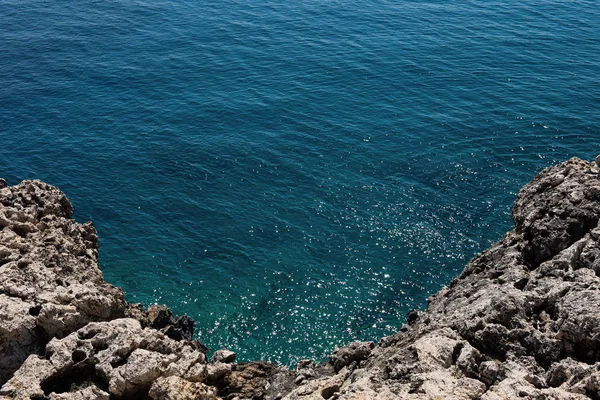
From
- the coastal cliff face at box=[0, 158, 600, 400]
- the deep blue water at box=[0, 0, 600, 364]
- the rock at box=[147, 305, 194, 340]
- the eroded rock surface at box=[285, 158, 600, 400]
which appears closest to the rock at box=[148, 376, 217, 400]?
the coastal cliff face at box=[0, 158, 600, 400]

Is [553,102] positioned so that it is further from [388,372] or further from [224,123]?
[388,372]

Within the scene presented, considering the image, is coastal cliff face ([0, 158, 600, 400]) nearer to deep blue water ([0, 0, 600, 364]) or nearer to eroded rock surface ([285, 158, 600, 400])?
eroded rock surface ([285, 158, 600, 400])

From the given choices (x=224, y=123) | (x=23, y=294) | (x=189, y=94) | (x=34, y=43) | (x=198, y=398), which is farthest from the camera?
(x=34, y=43)

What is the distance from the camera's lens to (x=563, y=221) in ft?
90.3

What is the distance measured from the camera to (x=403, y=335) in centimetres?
2788

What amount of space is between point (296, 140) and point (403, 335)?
161 ft

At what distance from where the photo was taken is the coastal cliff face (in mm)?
21641

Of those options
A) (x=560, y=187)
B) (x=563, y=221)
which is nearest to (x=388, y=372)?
(x=563, y=221)

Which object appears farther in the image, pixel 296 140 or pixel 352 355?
pixel 296 140

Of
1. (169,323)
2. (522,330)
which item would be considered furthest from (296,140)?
(522,330)

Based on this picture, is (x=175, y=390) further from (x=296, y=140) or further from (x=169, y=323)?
(x=296, y=140)

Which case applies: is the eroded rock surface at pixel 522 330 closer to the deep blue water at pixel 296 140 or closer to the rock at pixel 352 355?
the rock at pixel 352 355

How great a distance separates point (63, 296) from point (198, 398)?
7.50 meters

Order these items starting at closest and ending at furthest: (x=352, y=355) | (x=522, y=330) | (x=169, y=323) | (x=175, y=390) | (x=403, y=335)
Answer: (x=522, y=330)
(x=175, y=390)
(x=403, y=335)
(x=352, y=355)
(x=169, y=323)
